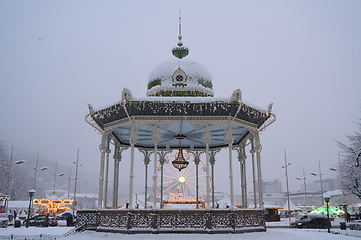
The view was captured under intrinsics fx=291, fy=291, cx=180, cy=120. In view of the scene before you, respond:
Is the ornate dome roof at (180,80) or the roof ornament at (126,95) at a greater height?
Result: the ornate dome roof at (180,80)

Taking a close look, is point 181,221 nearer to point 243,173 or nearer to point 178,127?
point 178,127

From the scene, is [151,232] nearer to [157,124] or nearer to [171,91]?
[157,124]

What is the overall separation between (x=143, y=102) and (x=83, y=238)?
692 cm

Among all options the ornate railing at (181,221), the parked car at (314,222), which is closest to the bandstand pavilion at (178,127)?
the ornate railing at (181,221)

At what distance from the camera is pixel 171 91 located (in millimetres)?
17984

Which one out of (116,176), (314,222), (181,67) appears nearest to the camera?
(181,67)

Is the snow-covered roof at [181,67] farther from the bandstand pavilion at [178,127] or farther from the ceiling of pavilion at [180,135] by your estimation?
the ceiling of pavilion at [180,135]

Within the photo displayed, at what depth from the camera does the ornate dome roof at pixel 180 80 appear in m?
18.0

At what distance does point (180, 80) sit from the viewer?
58.5 ft

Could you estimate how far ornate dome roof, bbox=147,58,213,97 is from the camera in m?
18.0

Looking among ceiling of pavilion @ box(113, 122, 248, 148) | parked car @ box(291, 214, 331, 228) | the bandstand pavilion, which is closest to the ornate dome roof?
Result: the bandstand pavilion

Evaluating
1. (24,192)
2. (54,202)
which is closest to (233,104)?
(54,202)

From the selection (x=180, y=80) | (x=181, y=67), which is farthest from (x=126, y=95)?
(x=181, y=67)

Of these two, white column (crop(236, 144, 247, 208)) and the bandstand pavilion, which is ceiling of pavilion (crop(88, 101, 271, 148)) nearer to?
the bandstand pavilion
